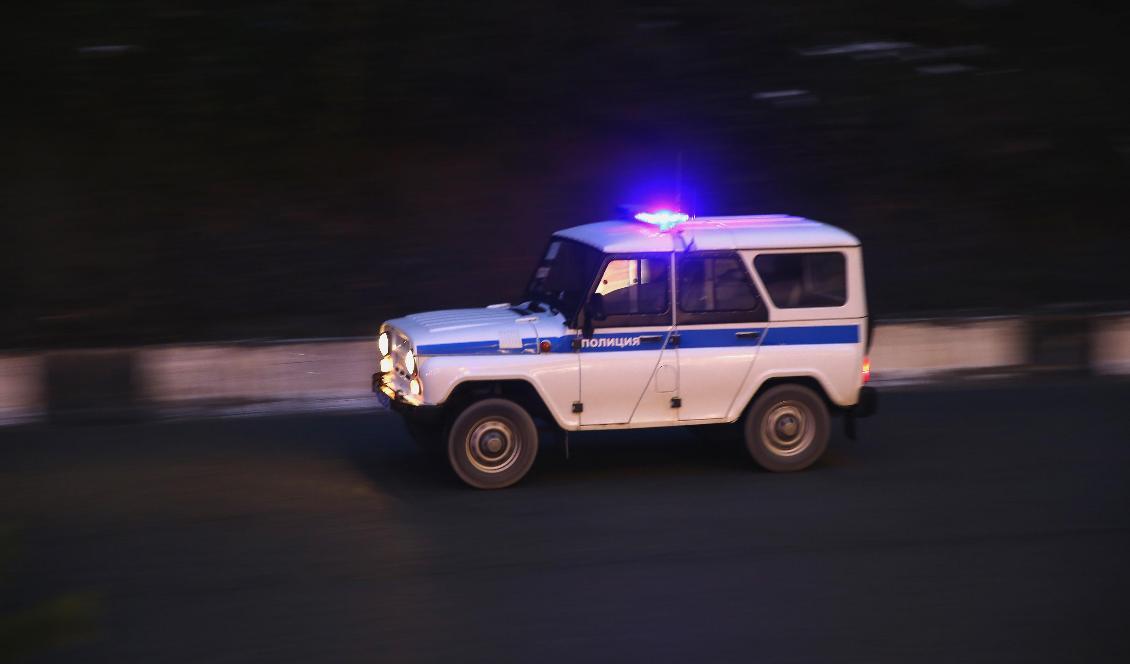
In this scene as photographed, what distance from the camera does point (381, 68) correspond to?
1772cm

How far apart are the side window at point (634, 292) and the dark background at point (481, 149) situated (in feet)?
19.2

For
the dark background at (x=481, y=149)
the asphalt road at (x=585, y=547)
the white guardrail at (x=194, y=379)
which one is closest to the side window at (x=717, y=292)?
the asphalt road at (x=585, y=547)

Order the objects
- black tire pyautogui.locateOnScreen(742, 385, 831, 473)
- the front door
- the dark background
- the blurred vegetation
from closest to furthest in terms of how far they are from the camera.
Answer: the blurred vegetation → the front door → black tire pyautogui.locateOnScreen(742, 385, 831, 473) → the dark background

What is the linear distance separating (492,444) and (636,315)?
1450 mm

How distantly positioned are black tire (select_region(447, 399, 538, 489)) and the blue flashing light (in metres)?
1.85

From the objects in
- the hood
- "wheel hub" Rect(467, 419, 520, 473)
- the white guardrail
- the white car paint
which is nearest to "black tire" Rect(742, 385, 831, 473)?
the white car paint

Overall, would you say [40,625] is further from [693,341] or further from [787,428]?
[787,428]

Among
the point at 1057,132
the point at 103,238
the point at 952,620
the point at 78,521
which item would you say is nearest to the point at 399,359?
the point at 78,521

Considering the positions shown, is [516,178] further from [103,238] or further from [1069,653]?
[1069,653]

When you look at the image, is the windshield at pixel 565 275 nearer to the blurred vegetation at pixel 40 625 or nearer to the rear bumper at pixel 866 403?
the rear bumper at pixel 866 403

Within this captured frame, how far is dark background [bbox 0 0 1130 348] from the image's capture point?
15344mm

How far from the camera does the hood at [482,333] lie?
8.70 metres

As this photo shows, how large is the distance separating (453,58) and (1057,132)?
9809 mm

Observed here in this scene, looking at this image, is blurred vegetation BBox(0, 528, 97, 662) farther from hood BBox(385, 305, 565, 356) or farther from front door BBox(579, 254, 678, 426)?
front door BBox(579, 254, 678, 426)
